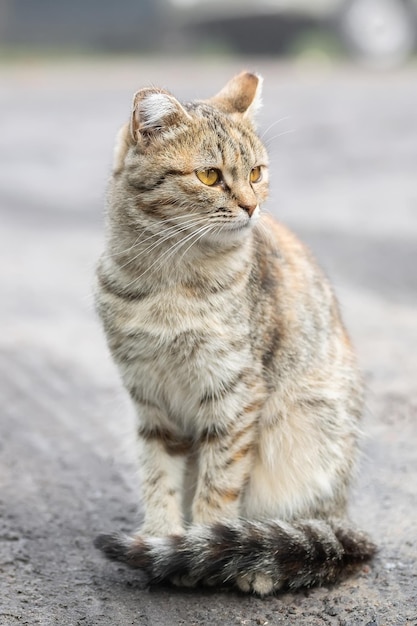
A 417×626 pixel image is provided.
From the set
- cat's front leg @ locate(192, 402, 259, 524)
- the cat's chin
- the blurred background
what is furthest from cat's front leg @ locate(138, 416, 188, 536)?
the blurred background

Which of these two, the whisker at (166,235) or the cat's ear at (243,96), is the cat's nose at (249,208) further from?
the cat's ear at (243,96)

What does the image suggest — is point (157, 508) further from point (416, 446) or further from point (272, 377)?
point (416, 446)

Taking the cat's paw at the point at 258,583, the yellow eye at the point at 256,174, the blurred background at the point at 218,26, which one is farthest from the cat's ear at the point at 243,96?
the blurred background at the point at 218,26

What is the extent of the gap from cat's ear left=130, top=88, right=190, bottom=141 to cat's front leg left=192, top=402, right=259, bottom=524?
111cm

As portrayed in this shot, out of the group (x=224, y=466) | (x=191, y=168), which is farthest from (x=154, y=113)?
(x=224, y=466)


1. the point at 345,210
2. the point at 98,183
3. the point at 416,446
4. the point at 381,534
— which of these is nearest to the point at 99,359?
the point at 416,446

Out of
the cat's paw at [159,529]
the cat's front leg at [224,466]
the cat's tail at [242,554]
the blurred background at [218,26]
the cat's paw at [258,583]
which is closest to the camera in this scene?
the cat's tail at [242,554]

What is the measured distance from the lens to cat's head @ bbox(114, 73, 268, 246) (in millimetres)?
3766

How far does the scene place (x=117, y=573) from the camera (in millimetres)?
4074

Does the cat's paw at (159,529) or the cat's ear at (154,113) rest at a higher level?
the cat's ear at (154,113)

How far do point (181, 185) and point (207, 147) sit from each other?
181 millimetres

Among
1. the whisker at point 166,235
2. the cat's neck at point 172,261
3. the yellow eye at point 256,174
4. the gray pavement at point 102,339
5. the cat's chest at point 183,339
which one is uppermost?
the yellow eye at point 256,174

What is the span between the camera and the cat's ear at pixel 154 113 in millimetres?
3807

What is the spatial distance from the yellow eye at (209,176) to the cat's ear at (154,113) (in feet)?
0.76
